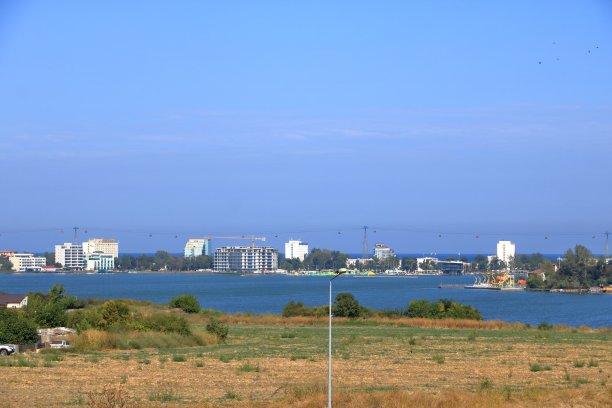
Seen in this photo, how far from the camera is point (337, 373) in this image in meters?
27.2

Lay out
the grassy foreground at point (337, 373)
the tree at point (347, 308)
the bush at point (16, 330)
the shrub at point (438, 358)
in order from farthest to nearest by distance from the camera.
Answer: the tree at point (347, 308) < the bush at point (16, 330) < the shrub at point (438, 358) < the grassy foreground at point (337, 373)

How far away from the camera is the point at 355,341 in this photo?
135 feet

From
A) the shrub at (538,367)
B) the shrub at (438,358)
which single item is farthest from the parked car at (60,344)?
the shrub at (538,367)

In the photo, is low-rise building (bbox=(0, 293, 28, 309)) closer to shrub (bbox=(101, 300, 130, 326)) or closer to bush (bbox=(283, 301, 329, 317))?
shrub (bbox=(101, 300, 130, 326))

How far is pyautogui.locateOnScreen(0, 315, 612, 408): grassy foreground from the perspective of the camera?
20797mm

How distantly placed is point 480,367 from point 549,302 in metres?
94.0

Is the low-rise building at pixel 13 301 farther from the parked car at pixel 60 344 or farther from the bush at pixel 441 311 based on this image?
the bush at pixel 441 311

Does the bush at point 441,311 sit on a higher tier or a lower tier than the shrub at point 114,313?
lower

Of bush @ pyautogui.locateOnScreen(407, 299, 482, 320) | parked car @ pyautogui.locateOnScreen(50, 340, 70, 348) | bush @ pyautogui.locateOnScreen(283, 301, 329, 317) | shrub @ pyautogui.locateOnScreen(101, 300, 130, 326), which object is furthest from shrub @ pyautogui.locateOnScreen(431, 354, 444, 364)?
bush @ pyautogui.locateOnScreen(283, 301, 329, 317)

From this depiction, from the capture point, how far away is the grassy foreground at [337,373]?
2080cm

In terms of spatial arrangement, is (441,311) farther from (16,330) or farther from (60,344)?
(16,330)

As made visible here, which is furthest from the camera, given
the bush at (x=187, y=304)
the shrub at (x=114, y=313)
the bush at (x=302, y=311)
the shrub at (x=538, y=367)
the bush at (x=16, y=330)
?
the bush at (x=187, y=304)

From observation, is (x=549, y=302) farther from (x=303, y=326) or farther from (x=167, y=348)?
(x=167, y=348)

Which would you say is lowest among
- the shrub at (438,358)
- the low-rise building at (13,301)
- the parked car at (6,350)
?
the parked car at (6,350)
